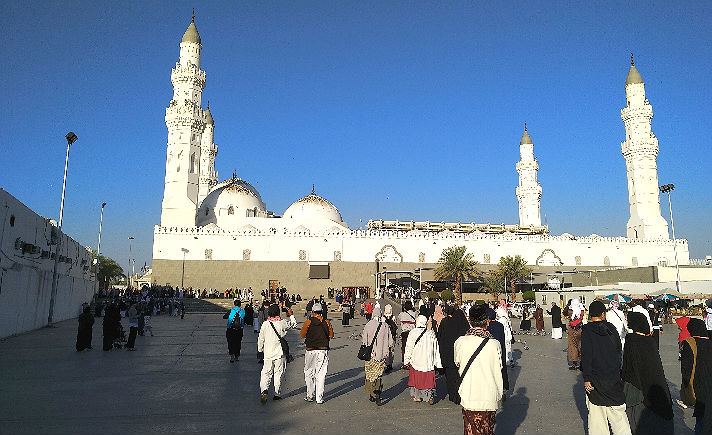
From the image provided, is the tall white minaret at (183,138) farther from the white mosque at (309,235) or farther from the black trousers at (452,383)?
the black trousers at (452,383)

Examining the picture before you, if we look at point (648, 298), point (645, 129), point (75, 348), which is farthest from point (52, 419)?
point (645, 129)

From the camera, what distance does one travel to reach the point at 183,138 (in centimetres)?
3828

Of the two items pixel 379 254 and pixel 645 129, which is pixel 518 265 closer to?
pixel 379 254

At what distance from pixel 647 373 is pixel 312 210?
40374 millimetres

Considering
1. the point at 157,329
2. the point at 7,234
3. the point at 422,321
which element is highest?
the point at 7,234

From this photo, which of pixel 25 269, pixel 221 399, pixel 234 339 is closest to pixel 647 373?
pixel 221 399

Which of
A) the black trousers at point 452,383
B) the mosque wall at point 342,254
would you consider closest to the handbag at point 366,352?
the black trousers at point 452,383

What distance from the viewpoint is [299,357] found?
10703 millimetres

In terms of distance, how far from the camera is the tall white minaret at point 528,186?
5109 centimetres

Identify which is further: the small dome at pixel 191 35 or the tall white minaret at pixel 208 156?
the tall white minaret at pixel 208 156

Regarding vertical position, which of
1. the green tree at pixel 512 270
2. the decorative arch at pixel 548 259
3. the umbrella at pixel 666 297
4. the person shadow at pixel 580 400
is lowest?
the person shadow at pixel 580 400

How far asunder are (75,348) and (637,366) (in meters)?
12.2

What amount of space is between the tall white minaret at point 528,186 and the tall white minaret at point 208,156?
110ft

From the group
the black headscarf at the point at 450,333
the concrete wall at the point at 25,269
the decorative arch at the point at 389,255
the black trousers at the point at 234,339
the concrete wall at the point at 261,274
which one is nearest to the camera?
the black headscarf at the point at 450,333
